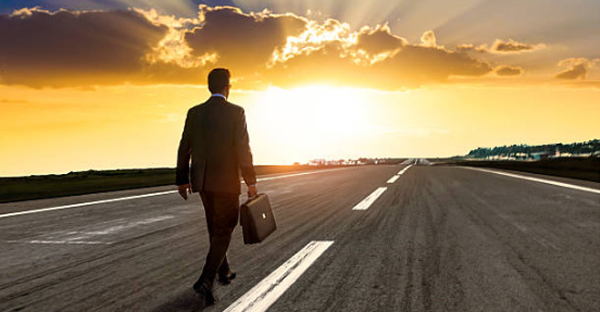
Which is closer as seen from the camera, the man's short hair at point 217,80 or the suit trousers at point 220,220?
the suit trousers at point 220,220

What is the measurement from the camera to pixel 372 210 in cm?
940

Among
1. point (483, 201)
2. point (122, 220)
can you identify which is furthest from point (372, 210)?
point (122, 220)

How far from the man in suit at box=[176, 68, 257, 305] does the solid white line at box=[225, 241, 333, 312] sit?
0.42 metres

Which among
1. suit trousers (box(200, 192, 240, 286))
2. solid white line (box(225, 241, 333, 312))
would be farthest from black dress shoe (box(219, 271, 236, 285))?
solid white line (box(225, 241, 333, 312))

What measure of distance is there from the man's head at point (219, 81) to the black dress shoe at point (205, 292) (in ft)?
5.79

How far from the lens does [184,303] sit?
3.79m

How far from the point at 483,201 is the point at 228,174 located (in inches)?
339

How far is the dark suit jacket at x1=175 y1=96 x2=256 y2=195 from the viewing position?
4160mm

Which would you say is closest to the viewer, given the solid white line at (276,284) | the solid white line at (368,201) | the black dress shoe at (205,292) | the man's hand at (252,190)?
the solid white line at (276,284)

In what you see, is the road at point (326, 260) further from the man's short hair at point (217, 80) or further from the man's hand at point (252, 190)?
the man's short hair at point (217, 80)

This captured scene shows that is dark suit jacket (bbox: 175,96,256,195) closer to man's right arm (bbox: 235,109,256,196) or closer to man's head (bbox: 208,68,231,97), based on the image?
man's right arm (bbox: 235,109,256,196)

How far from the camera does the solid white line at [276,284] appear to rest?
3.63 metres

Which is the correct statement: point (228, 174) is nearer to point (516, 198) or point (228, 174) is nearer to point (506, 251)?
point (506, 251)

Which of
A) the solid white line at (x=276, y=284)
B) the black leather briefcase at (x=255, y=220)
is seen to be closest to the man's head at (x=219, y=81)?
the black leather briefcase at (x=255, y=220)
